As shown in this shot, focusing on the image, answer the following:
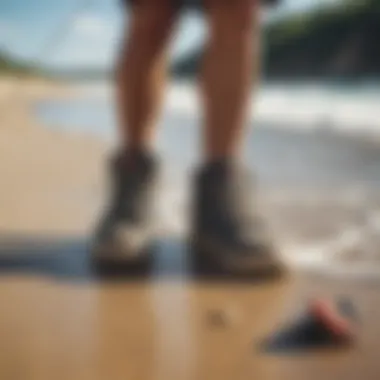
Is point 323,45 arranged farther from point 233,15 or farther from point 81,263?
point 81,263

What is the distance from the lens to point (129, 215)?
2.97 ft

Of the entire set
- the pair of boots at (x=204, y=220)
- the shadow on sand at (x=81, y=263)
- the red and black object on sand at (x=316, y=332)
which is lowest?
the red and black object on sand at (x=316, y=332)

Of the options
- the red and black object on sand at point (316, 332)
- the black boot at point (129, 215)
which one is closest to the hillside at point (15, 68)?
the black boot at point (129, 215)

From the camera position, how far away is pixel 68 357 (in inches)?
30.9

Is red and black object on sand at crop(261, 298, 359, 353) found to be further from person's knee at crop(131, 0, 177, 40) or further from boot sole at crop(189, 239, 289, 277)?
person's knee at crop(131, 0, 177, 40)

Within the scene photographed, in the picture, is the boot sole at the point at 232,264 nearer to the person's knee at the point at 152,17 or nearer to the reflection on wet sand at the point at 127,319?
the reflection on wet sand at the point at 127,319

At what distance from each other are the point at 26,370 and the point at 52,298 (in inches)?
3.5

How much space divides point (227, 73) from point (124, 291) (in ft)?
0.68

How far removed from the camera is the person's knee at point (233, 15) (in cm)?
85

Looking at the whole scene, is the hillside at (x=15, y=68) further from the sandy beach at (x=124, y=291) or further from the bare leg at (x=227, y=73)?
the bare leg at (x=227, y=73)

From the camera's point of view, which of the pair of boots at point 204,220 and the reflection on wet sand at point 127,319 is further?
the pair of boots at point 204,220

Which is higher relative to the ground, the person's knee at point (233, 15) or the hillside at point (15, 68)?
the person's knee at point (233, 15)

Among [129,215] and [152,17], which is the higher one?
[152,17]

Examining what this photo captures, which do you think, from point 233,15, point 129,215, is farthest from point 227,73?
point 129,215
